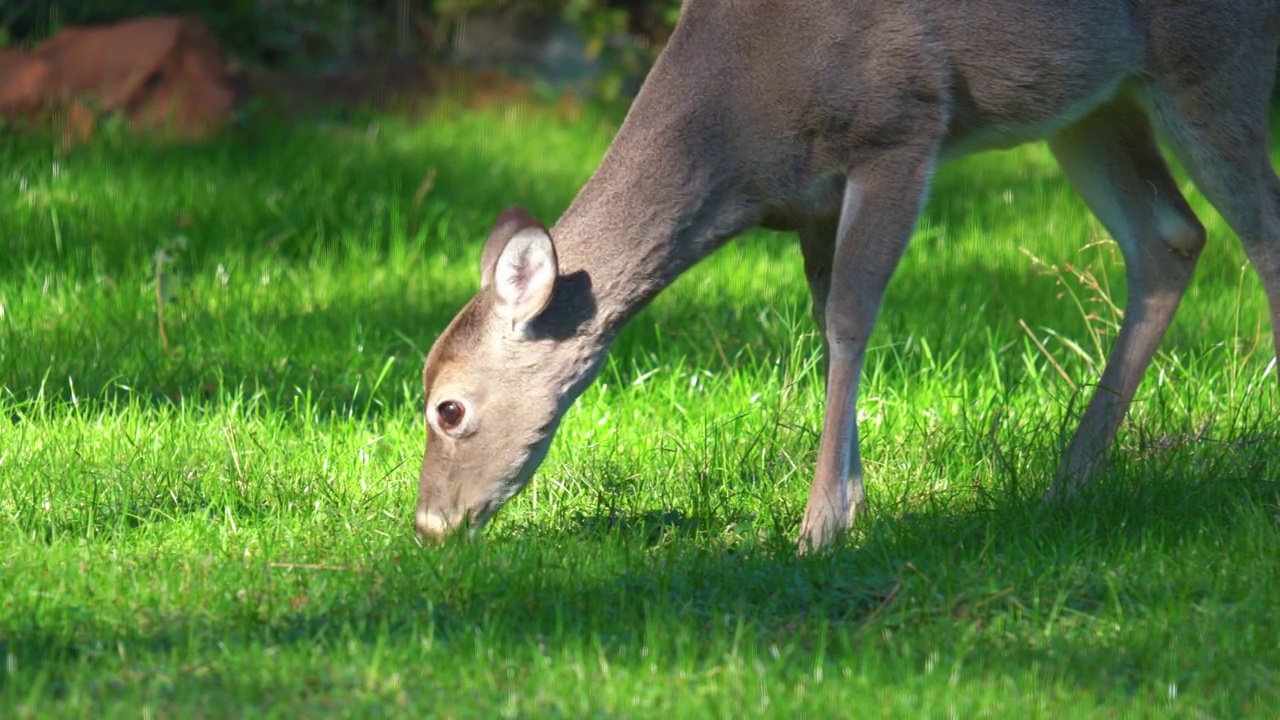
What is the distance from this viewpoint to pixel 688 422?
18.9 ft

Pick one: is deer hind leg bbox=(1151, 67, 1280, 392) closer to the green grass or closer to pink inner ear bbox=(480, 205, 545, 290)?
the green grass

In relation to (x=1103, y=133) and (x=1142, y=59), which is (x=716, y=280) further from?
(x=1142, y=59)

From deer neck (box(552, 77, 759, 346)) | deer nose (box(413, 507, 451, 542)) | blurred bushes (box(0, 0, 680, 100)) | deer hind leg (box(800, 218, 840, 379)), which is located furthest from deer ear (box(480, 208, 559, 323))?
blurred bushes (box(0, 0, 680, 100))

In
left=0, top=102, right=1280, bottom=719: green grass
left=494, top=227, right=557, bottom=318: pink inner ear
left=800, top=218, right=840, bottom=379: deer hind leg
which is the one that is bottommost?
left=0, top=102, right=1280, bottom=719: green grass

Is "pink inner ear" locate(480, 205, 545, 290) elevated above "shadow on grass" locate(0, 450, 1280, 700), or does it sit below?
above

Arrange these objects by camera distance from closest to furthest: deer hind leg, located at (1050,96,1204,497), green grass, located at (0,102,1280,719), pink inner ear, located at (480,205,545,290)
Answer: green grass, located at (0,102,1280,719), pink inner ear, located at (480,205,545,290), deer hind leg, located at (1050,96,1204,497)

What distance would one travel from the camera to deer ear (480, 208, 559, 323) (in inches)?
186

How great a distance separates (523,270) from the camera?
4789 mm

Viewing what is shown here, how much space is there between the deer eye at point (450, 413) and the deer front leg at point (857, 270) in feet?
3.38

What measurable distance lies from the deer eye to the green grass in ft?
1.02

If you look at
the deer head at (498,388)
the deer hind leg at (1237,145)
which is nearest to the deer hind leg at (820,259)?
the deer head at (498,388)

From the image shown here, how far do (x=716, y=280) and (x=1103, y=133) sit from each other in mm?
2606

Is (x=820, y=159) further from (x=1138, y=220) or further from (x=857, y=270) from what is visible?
(x=1138, y=220)

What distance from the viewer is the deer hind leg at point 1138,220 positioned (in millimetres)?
5512
